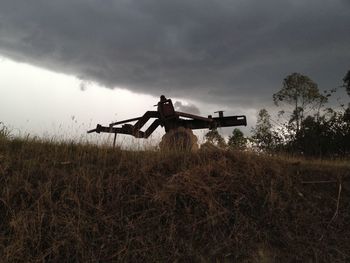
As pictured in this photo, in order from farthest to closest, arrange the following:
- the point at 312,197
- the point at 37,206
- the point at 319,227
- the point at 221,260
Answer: the point at 312,197 → the point at 319,227 → the point at 37,206 → the point at 221,260

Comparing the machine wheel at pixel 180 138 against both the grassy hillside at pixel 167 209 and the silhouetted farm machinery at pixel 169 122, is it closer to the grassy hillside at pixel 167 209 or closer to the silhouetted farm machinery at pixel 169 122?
the silhouetted farm machinery at pixel 169 122

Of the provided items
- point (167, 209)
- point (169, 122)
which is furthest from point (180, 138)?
point (167, 209)

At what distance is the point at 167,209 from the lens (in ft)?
18.4

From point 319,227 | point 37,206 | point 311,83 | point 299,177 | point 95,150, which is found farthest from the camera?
point 311,83

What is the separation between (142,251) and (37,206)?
1634mm

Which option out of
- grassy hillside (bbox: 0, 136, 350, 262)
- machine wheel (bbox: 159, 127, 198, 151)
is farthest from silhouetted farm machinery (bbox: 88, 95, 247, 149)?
grassy hillside (bbox: 0, 136, 350, 262)

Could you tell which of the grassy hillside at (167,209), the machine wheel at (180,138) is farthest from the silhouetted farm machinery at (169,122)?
the grassy hillside at (167,209)

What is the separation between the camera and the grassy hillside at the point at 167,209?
5.02 meters

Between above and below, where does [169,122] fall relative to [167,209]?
above

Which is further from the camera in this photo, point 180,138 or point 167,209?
point 180,138

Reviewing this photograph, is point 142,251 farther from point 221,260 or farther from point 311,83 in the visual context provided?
point 311,83

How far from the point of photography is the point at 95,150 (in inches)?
295

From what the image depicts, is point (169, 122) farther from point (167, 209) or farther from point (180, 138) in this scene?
point (167, 209)

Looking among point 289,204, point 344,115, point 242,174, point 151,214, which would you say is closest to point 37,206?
point 151,214
